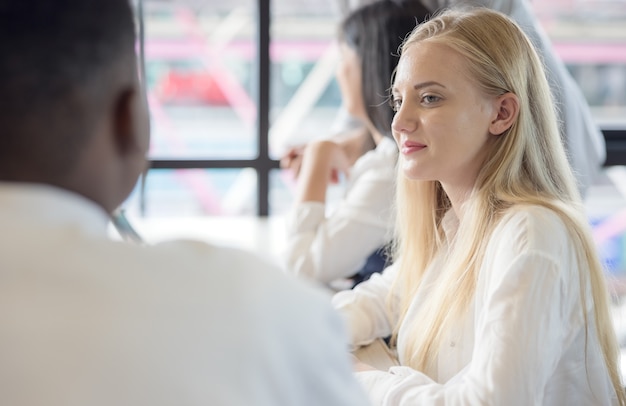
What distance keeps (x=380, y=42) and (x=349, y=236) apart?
0.53 metres

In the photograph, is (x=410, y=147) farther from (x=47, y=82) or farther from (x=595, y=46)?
(x=595, y=46)

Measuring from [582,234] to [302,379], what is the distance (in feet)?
2.49

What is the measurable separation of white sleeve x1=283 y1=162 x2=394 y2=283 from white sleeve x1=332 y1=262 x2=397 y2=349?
1.50ft

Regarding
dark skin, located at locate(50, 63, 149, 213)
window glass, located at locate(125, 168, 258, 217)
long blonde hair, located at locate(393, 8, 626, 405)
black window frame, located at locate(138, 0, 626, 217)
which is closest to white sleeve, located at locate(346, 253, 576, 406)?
long blonde hair, located at locate(393, 8, 626, 405)

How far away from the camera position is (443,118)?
4.61 ft

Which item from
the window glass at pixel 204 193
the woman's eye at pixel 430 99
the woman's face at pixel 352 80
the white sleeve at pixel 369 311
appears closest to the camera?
the woman's eye at pixel 430 99

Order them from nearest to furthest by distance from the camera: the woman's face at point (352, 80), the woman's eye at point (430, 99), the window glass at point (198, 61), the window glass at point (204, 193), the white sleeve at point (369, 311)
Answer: the woman's eye at point (430, 99) < the white sleeve at point (369, 311) < the woman's face at point (352, 80) < the window glass at point (204, 193) < the window glass at point (198, 61)

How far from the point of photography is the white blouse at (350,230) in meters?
2.16

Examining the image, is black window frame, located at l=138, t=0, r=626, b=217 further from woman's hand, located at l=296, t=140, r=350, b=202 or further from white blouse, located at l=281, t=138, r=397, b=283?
white blouse, located at l=281, t=138, r=397, b=283

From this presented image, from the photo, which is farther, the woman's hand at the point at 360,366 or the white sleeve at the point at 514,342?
the woman's hand at the point at 360,366

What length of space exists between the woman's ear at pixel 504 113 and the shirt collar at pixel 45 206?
2.92 ft

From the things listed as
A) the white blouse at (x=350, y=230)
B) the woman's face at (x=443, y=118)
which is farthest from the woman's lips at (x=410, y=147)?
the white blouse at (x=350, y=230)

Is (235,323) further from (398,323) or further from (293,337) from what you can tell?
(398,323)

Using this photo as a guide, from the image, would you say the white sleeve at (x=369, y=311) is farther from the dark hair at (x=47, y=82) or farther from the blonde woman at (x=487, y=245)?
Answer: the dark hair at (x=47, y=82)
